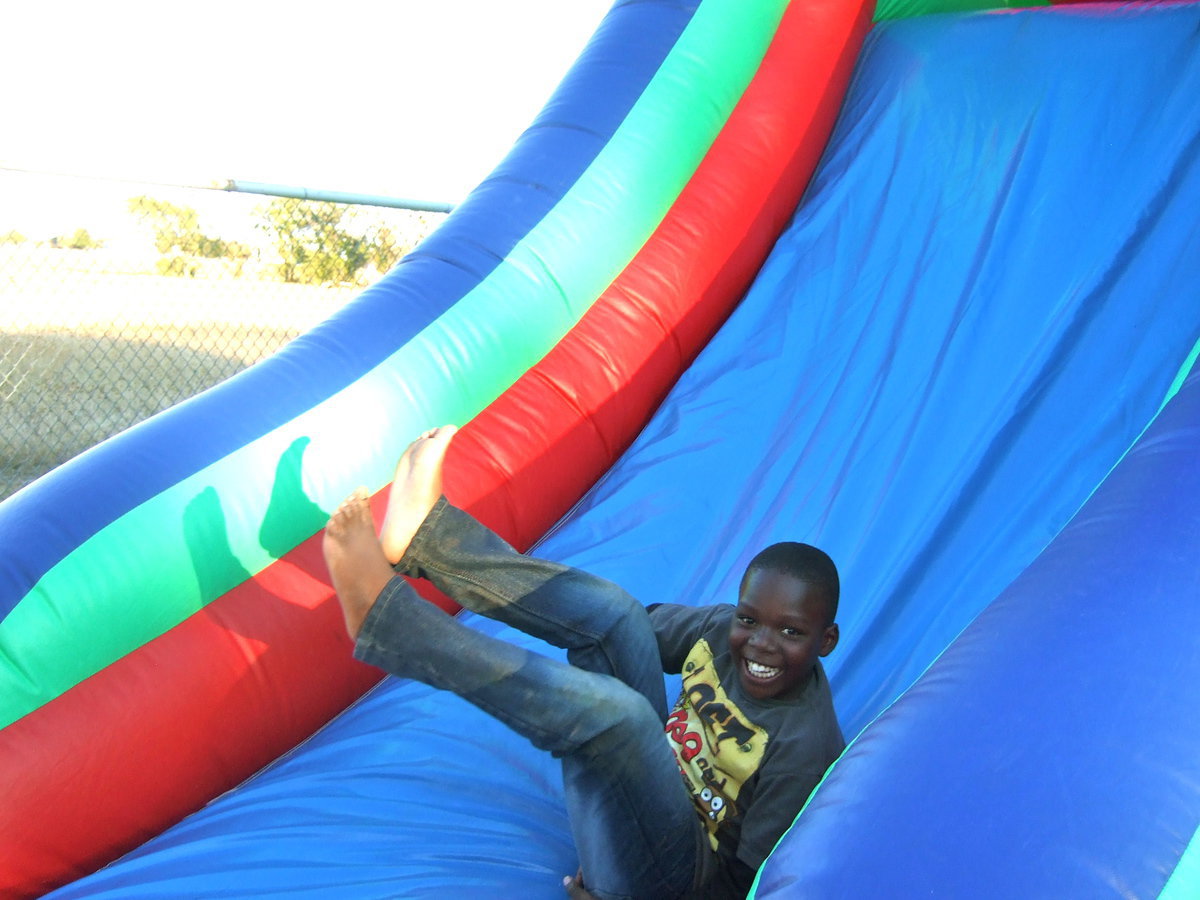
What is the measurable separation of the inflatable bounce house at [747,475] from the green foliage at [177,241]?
598 cm

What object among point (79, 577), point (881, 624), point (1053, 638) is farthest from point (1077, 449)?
point (79, 577)

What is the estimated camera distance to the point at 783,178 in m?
2.56

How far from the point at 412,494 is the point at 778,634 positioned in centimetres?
48

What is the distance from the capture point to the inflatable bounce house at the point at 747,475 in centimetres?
102

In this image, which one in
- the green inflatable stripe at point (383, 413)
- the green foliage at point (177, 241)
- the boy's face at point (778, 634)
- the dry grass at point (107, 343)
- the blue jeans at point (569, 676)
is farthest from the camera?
the green foliage at point (177, 241)

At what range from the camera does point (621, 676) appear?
1412 millimetres

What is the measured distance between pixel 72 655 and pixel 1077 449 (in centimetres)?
156

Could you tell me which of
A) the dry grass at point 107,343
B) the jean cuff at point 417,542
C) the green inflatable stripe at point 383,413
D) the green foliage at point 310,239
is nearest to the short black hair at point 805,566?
the jean cuff at point 417,542

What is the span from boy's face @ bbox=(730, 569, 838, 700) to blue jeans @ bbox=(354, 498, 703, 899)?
0.14 metres

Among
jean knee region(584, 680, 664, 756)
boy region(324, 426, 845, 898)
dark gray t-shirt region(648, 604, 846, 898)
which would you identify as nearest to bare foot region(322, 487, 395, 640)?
boy region(324, 426, 845, 898)

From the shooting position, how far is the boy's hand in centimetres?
130

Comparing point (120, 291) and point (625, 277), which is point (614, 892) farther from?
point (120, 291)

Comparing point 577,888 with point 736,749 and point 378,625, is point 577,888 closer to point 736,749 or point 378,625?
point 736,749

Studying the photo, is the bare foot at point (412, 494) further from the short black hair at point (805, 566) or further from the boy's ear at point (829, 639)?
A: the boy's ear at point (829, 639)
